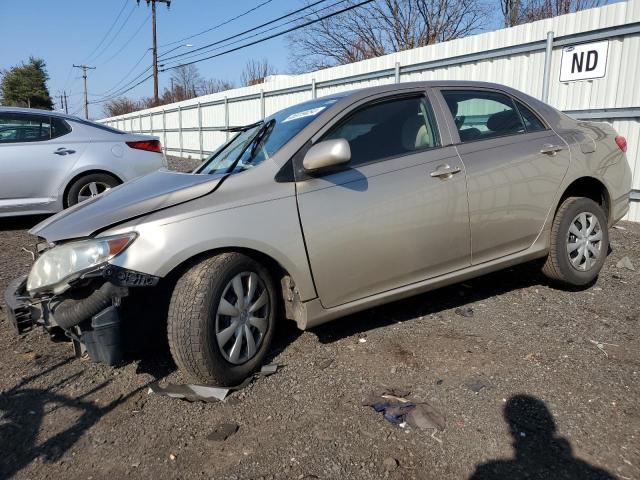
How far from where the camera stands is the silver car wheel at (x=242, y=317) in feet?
9.40

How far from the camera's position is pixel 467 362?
10.5ft

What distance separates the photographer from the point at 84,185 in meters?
6.91

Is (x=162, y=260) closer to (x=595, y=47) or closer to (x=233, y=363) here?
(x=233, y=363)

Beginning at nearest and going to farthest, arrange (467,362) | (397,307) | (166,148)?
(467,362)
(397,307)
(166,148)

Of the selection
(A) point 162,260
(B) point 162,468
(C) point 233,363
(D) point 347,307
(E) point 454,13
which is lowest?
(B) point 162,468

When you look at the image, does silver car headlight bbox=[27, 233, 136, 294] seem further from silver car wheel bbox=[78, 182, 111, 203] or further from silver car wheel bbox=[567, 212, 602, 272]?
silver car wheel bbox=[78, 182, 111, 203]

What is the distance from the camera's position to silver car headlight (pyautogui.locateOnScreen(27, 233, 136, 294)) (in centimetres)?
267

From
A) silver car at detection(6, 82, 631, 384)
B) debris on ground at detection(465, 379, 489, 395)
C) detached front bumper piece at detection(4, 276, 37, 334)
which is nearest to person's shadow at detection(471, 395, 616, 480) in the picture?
debris on ground at detection(465, 379, 489, 395)

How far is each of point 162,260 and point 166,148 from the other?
23.2m

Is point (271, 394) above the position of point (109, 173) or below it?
below

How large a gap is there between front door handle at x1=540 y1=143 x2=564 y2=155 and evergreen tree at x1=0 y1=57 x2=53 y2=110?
6867 cm

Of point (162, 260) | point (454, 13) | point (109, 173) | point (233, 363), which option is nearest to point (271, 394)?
point (233, 363)

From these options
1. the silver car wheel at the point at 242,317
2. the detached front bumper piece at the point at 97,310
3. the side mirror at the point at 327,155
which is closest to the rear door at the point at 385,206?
the side mirror at the point at 327,155

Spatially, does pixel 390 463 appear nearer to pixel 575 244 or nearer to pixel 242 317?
pixel 242 317
